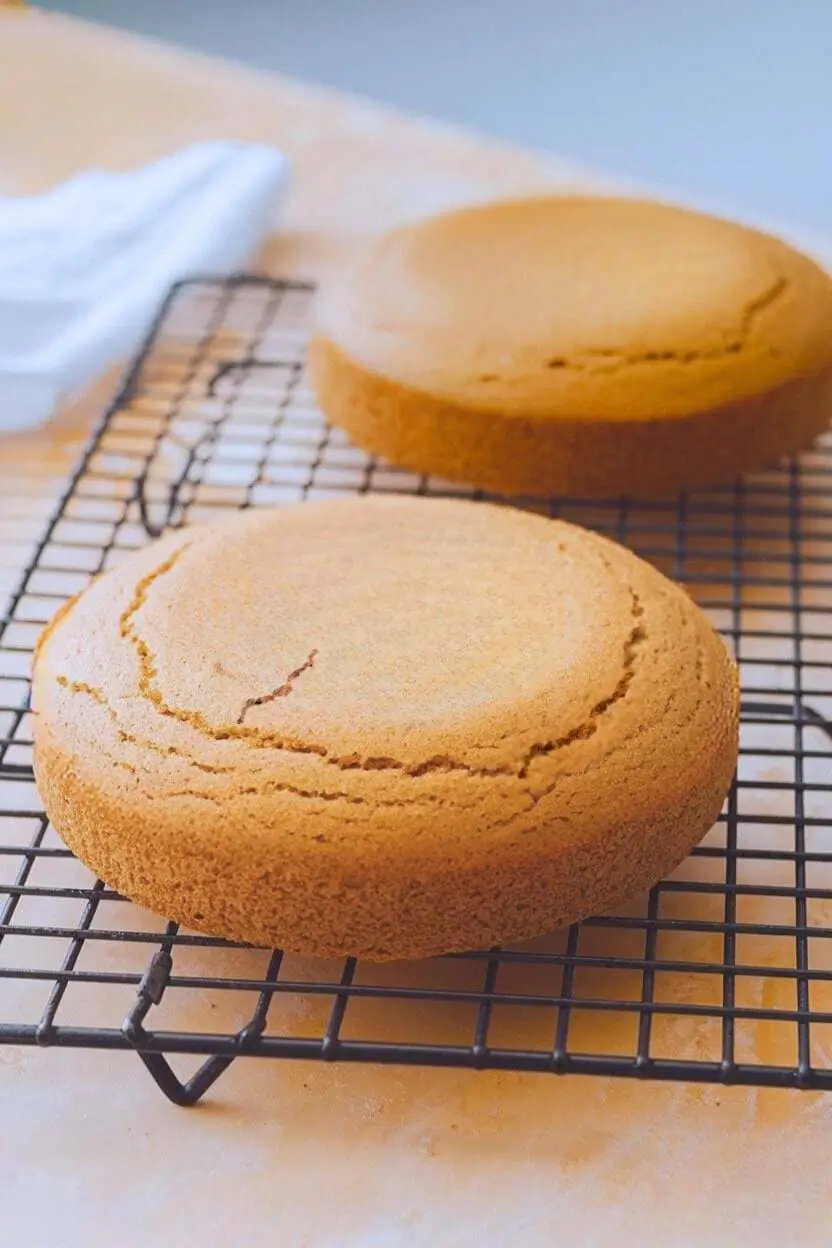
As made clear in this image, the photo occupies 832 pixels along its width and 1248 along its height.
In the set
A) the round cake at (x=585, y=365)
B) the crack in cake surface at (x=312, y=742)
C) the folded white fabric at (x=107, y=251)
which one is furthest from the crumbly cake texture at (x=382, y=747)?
the folded white fabric at (x=107, y=251)

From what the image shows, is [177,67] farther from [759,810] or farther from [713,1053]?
[713,1053]

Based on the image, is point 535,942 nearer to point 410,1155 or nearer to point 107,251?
point 410,1155

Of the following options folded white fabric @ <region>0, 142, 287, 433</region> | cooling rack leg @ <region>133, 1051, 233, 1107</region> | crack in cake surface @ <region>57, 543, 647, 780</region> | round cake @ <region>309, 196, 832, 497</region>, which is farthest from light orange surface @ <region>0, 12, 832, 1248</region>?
folded white fabric @ <region>0, 142, 287, 433</region>

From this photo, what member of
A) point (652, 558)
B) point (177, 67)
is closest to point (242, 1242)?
point (652, 558)

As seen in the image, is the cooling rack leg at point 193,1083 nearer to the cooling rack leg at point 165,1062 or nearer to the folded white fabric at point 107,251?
the cooling rack leg at point 165,1062

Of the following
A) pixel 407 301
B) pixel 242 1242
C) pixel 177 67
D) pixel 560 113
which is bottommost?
pixel 560 113

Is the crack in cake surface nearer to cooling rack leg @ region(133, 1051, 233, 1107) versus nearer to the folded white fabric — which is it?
cooling rack leg @ region(133, 1051, 233, 1107)

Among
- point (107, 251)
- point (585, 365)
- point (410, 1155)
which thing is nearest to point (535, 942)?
point (410, 1155)
